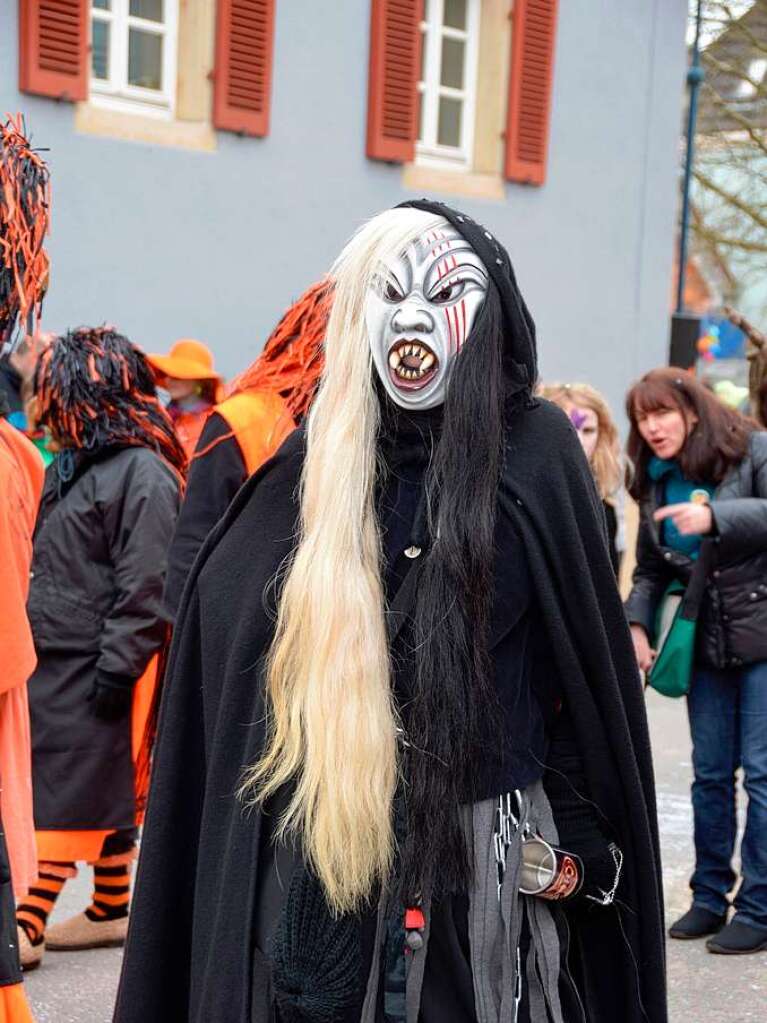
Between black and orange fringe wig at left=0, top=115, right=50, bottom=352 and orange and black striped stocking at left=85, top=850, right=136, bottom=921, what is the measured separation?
2.41 meters

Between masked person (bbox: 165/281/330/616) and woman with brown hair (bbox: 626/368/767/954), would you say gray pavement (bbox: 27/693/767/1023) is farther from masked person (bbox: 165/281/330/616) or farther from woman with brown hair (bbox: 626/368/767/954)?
masked person (bbox: 165/281/330/616)

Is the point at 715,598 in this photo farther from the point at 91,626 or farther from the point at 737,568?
the point at 91,626

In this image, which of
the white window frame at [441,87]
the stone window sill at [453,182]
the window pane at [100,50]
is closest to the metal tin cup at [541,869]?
the window pane at [100,50]

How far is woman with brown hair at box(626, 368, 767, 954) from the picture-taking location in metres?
5.23

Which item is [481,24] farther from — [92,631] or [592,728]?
[592,728]

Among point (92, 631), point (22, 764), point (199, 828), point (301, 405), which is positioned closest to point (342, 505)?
point (199, 828)

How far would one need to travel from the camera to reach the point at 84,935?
206 inches

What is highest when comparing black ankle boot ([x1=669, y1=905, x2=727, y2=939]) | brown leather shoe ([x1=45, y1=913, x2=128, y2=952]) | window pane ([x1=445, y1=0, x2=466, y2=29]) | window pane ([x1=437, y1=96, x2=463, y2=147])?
window pane ([x1=445, y1=0, x2=466, y2=29])

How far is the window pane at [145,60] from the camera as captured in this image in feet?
34.4

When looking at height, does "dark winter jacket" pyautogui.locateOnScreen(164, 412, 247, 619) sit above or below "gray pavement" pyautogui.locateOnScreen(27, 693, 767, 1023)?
above

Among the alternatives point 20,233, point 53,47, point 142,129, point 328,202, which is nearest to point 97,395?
point 20,233

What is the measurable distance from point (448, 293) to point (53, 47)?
7.60 meters

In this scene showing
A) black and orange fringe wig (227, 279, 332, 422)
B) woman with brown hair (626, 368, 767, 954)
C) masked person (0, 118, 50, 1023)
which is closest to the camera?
masked person (0, 118, 50, 1023)

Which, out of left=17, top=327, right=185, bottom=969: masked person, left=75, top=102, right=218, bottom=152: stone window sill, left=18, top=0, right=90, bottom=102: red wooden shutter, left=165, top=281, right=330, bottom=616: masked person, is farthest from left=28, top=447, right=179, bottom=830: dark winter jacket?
left=75, top=102, right=218, bottom=152: stone window sill
